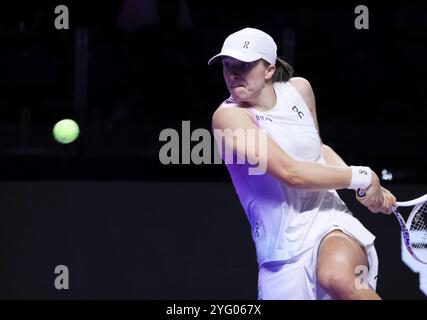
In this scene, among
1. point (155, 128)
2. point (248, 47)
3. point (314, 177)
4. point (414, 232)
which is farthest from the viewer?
point (155, 128)

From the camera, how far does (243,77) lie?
134 inches

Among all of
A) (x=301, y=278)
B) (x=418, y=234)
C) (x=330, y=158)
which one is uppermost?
(x=330, y=158)

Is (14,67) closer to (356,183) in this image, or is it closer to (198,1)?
(198,1)

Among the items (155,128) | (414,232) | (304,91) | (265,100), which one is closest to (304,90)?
(304,91)

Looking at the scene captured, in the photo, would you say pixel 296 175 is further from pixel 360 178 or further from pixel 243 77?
pixel 243 77

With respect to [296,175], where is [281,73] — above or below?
above

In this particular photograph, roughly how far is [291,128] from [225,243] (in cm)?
167

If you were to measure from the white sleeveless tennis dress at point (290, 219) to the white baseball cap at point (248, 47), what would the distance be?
0.54ft

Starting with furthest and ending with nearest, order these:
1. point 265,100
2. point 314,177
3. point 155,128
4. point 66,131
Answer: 1. point 155,128
2. point 66,131
3. point 265,100
4. point 314,177

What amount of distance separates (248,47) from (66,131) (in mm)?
2055

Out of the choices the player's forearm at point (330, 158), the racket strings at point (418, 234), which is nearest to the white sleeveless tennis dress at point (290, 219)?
the player's forearm at point (330, 158)

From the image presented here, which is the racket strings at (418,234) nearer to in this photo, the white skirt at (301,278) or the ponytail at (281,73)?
the white skirt at (301,278)

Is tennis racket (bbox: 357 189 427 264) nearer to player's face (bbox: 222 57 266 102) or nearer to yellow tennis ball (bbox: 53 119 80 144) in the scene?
player's face (bbox: 222 57 266 102)

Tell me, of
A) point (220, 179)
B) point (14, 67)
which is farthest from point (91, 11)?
point (220, 179)
